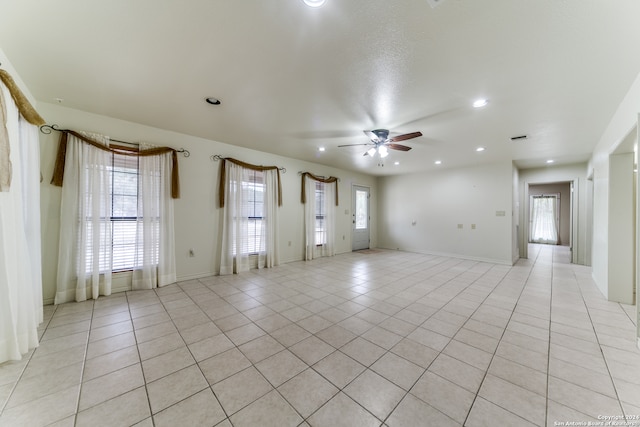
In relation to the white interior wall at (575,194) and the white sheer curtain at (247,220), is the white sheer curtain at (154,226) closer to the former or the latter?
the white sheer curtain at (247,220)

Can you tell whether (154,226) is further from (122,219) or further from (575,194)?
(575,194)

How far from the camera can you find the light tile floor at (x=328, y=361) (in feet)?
4.94

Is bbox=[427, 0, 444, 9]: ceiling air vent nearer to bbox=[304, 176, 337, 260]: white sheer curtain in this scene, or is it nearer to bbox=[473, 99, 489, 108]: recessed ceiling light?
bbox=[473, 99, 489, 108]: recessed ceiling light

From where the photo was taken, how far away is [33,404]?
155cm

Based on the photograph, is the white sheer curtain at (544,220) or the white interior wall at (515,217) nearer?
the white interior wall at (515,217)

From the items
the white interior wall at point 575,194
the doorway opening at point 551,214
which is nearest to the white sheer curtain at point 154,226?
the white interior wall at point 575,194

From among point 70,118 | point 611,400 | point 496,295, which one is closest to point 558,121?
point 496,295

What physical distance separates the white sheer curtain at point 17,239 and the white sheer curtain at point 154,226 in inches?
48.3

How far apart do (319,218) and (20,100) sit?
5360mm

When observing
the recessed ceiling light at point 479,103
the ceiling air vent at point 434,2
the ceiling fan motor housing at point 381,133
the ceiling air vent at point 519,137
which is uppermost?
the ceiling air vent at point 519,137

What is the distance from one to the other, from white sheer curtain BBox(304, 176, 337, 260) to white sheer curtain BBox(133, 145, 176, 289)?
10.1ft

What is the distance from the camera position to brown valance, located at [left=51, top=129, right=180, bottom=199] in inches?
123

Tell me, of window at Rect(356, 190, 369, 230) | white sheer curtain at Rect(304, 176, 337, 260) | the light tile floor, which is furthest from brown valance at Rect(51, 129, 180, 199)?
window at Rect(356, 190, 369, 230)

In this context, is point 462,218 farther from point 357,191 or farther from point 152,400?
point 152,400
